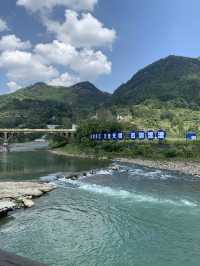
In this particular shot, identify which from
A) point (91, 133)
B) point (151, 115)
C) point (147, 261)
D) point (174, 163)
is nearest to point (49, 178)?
point (174, 163)

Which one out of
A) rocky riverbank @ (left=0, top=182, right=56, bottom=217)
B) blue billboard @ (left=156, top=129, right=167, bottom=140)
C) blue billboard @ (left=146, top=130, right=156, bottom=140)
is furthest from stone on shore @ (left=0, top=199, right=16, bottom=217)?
blue billboard @ (left=146, top=130, right=156, bottom=140)

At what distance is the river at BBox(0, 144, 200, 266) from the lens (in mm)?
18328

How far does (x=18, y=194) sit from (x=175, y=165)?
35.0 metres

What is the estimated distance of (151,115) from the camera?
135 metres

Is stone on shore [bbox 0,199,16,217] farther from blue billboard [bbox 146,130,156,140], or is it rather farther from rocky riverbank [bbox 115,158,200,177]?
blue billboard [bbox 146,130,156,140]

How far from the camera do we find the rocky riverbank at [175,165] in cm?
5250

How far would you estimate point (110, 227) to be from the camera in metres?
23.4

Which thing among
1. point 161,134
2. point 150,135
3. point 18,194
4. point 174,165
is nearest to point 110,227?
point 18,194

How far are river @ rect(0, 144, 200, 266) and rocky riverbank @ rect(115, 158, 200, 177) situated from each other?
14.9 metres

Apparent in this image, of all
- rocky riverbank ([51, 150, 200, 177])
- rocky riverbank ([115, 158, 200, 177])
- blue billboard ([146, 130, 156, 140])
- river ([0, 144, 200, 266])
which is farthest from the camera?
blue billboard ([146, 130, 156, 140])

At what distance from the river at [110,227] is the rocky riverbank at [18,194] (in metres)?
1.01

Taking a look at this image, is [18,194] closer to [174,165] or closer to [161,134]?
[174,165]

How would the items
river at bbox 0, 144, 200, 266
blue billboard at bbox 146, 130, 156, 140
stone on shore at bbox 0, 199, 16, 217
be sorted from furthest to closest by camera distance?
1. blue billboard at bbox 146, 130, 156, 140
2. stone on shore at bbox 0, 199, 16, 217
3. river at bbox 0, 144, 200, 266

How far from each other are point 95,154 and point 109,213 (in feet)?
186
